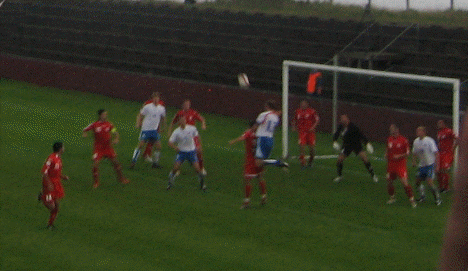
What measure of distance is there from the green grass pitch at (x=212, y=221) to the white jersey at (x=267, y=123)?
1506 mm

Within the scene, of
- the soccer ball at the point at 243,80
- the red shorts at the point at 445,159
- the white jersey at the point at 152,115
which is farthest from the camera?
the soccer ball at the point at 243,80

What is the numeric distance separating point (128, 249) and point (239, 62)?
1880 cm

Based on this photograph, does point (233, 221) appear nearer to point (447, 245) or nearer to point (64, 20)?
point (447, 245)

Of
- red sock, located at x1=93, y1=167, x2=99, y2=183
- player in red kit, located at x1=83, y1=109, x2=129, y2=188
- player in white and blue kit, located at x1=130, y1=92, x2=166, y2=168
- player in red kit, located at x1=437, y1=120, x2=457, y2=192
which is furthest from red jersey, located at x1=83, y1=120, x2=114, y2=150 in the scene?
player in red kit, located at x1=437, y1=120, x2=457, y2=192

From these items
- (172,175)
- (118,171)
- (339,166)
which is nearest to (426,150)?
(339,166)

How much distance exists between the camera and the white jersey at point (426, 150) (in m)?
16.2

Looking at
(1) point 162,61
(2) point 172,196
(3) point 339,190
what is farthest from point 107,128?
(1) point 162,61

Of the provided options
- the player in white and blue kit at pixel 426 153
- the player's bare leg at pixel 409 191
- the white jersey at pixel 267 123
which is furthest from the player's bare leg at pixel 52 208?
the player in white and blue kit at pixel 426 153

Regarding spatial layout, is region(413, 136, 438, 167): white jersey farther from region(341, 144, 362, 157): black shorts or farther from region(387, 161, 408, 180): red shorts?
region(341, 144, 362, 157): black shorts

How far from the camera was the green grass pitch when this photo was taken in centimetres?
1303

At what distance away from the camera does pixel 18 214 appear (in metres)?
16.0

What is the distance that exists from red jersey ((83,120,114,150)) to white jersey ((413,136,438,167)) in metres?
6.35

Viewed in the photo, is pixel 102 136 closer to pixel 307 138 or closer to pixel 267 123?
pixel 267 123

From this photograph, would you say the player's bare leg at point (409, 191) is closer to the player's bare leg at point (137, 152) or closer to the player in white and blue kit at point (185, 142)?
the player in white and blue kit at point (185, 142)
